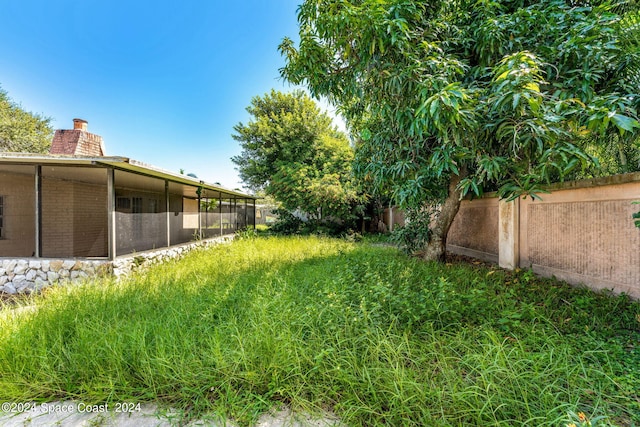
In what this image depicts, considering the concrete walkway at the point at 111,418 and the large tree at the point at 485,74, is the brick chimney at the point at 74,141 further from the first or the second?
the concrete walkway at the point at 111,418

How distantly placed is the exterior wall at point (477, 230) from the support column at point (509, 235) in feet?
1.39

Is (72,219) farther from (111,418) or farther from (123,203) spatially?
(111,418)

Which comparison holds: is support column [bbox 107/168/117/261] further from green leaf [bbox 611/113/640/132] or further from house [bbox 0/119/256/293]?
green leaf [bbox 611/113/640/132]

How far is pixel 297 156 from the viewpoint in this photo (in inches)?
496

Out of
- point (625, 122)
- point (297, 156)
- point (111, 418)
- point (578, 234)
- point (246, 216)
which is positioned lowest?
point (111, 418)

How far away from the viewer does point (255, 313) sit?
9.04 ft

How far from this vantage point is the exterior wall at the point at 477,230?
600cm

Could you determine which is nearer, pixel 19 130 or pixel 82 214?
pixel 82 214

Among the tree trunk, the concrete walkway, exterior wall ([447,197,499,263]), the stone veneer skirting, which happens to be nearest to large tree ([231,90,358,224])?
exterior wall ([447,197,499,263])

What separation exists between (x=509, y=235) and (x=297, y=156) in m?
9.49

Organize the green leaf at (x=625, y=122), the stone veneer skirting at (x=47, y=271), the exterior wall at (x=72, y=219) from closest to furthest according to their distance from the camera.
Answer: the green leaf at (x=625, y=122)
the stone veneer skirting at (x=47, y=271)
the exterior wall at (x=72, y=219)

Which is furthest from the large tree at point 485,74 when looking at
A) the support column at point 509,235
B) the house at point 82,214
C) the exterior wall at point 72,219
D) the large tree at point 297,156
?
the exterior wall at point 72,219

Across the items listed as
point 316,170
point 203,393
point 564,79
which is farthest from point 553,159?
point 316,170

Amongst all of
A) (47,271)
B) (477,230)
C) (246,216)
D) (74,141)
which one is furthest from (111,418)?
(246,216)
